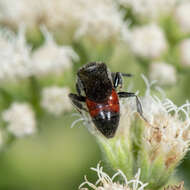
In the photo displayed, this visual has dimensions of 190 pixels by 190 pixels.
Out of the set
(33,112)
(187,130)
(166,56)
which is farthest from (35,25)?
(187,130)

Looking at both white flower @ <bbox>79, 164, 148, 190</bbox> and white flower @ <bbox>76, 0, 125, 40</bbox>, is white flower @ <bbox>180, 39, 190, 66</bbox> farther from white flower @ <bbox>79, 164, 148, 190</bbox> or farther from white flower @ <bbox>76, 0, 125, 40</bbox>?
white flower @ <bbox>79, 164, 148, 190</bbox>

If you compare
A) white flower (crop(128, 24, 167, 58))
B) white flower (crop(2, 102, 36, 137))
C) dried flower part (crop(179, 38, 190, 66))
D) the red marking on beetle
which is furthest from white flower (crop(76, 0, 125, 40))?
the red marking on beetle

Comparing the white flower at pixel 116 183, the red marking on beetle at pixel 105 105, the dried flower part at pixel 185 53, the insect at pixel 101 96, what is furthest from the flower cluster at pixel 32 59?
the white flower at pixel 116 183

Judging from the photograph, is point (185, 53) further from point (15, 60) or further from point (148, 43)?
point (15, 60)

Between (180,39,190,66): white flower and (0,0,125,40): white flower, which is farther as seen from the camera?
(0,0,125,40): white flower

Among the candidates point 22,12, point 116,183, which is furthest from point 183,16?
point 116,183

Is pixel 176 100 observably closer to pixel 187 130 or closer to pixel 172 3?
pixel 172 3

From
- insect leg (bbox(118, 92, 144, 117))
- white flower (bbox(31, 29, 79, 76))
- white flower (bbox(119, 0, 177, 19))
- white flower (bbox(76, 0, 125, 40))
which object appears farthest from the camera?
white flower (bbox(119, 0, 177, 19))
